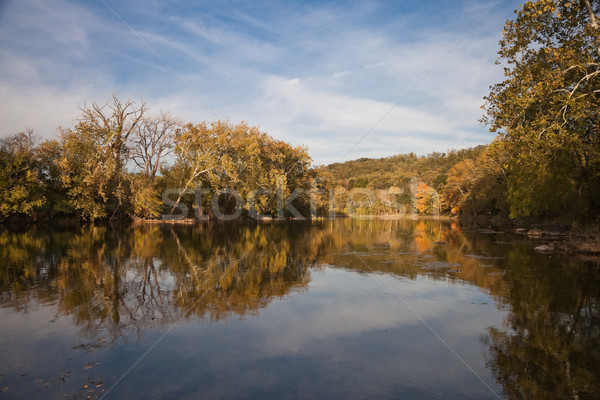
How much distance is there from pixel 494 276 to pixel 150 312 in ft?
36.8

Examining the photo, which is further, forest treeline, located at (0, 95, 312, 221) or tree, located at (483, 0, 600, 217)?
A: forest treeline, located at (0, 95, 312, 221)

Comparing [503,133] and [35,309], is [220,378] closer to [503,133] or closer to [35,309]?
[35,309]

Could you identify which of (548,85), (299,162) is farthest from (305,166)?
(548,85)

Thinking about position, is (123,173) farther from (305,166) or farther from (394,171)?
(394,171)

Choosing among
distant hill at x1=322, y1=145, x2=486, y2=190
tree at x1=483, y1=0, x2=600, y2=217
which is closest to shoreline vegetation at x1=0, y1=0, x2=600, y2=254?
tree at x1=483, y1=0, x2=600, y2=217

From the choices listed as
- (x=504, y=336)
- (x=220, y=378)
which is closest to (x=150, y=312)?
(x=220, y=378)

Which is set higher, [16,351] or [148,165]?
[148,165]

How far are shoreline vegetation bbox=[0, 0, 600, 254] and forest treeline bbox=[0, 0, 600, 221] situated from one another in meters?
0.11

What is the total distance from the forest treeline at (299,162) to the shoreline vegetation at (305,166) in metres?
0.11

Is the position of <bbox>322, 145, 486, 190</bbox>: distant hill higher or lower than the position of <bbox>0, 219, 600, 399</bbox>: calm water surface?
higher

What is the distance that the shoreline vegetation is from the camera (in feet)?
53.8

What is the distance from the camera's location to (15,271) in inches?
497

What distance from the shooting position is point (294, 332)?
7.40 metres

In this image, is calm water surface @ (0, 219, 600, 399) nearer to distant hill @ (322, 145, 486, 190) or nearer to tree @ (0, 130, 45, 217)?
tree @ (0, 130, 45, 217)
